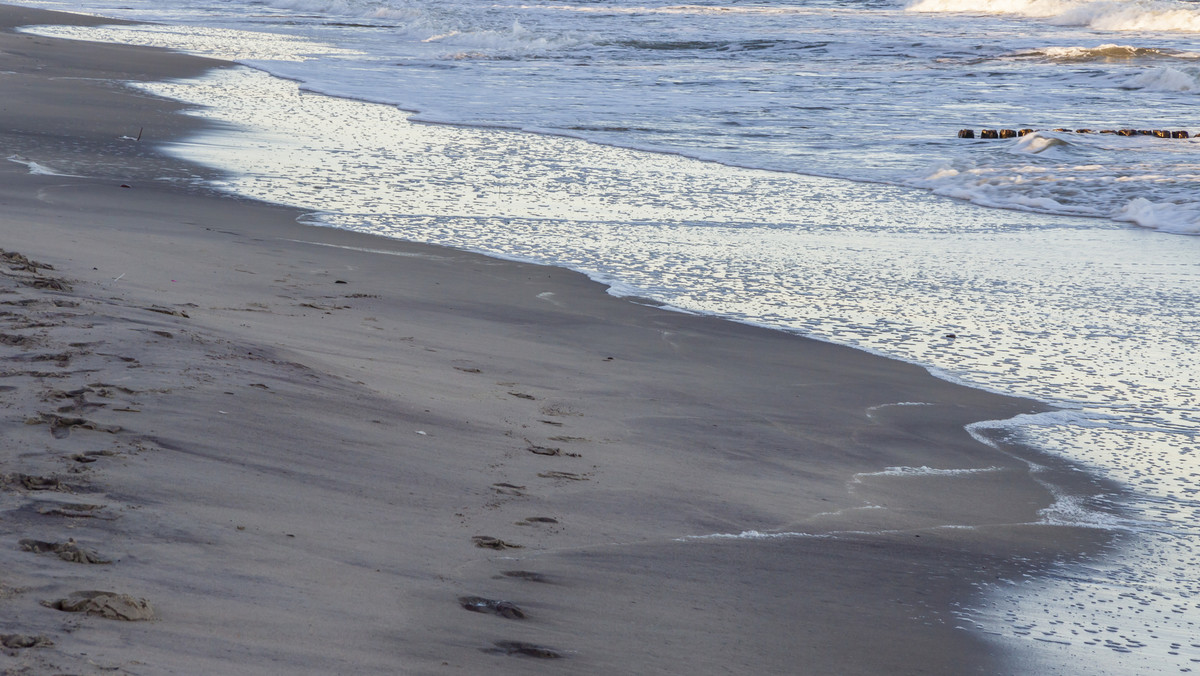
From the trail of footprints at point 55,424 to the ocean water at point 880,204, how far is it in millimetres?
1794

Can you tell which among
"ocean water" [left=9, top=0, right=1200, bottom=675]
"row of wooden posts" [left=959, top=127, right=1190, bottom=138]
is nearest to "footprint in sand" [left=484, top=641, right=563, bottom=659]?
"ocean water" [left=9, top=0, right=1200, bottom=675]

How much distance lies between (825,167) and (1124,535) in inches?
292

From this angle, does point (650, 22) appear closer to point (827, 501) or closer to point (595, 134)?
point (595, 134)

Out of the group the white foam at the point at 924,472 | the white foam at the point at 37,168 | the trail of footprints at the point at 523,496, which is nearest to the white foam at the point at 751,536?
the trail of footprints at the point at 523,496

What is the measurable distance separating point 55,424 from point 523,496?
3.49 feet

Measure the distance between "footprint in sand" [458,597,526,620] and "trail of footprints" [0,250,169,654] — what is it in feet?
1.94

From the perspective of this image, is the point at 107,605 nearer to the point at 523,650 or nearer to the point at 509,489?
the point at 523,650

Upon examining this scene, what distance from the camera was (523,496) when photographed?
2.89 metres

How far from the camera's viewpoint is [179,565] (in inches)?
81.3

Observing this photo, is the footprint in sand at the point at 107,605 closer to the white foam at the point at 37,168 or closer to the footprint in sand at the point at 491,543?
the footprint in sand at the point at 491,543

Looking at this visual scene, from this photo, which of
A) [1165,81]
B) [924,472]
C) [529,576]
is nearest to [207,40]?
[1165,81]

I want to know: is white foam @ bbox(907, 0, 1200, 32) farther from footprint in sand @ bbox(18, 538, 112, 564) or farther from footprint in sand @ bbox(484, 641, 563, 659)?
footprint in sand @ bbox(18, 538, 112, 564)

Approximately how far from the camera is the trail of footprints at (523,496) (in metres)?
2.11

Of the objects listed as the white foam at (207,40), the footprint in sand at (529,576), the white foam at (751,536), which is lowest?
the white foam at (751,536)
